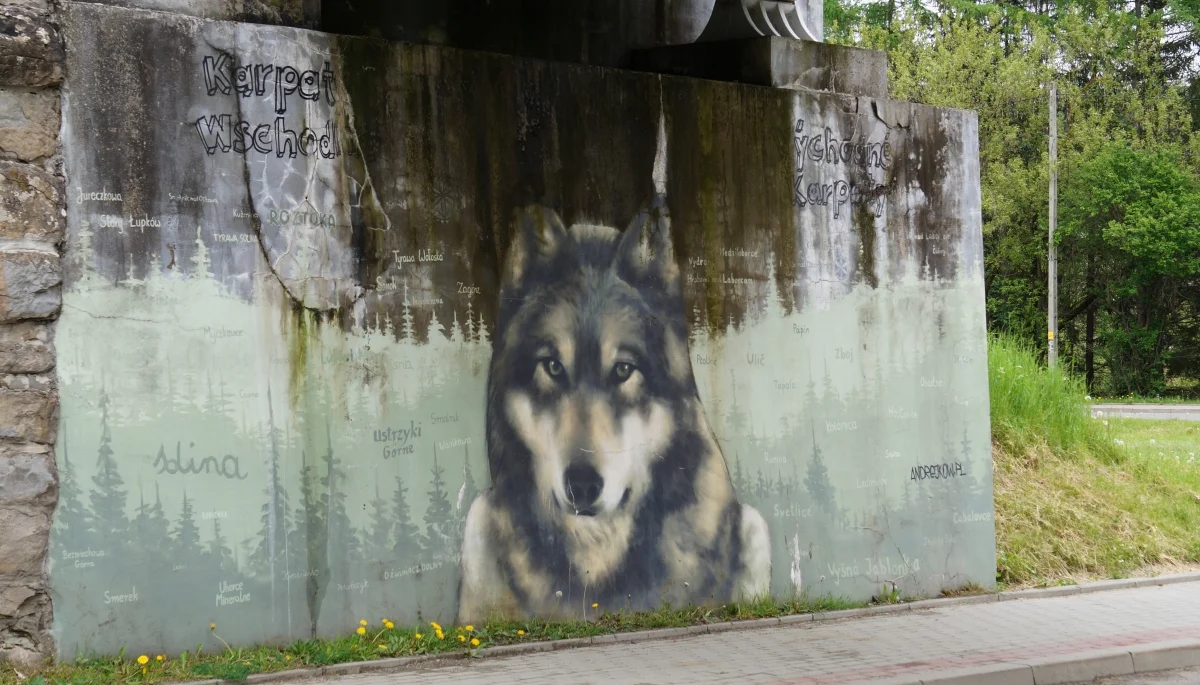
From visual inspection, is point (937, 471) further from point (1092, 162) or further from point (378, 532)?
point (1092, 162)

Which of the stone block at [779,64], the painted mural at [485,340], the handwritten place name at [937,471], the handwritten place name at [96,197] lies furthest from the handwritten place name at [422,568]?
the stone block at [779,64]

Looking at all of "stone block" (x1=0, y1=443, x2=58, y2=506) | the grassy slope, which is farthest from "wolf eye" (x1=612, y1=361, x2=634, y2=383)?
the grassy slope

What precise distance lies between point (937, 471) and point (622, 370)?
3.12 meters

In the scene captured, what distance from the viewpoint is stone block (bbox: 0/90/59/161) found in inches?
245

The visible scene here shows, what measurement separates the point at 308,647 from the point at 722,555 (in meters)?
3.23

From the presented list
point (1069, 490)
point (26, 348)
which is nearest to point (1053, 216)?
point (1069, 490)

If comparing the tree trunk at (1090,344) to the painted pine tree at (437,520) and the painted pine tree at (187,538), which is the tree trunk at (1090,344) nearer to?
the painted pine tree at (437,520)

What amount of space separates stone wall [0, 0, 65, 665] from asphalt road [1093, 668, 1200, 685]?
6228 millimetres

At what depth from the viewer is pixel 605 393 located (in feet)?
27.6

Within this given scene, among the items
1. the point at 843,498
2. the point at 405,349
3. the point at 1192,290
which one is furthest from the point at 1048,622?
the point at 1192,290

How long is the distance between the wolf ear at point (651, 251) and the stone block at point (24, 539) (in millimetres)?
4032

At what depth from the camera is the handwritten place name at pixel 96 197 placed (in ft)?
21.0

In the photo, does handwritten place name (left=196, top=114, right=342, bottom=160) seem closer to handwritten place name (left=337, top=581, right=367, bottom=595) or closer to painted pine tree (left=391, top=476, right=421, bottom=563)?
painted pine tree (left=391, top=476, right=421, bottom=563)

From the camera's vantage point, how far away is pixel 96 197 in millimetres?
6438
